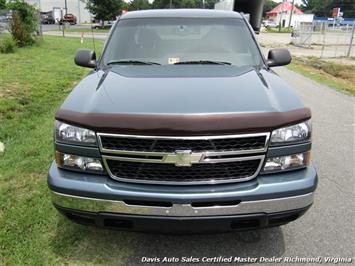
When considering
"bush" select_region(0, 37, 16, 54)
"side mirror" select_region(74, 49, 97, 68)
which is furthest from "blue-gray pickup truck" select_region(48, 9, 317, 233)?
"bush" select_region(0, 37, 16, 54)

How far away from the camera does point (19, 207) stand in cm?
387

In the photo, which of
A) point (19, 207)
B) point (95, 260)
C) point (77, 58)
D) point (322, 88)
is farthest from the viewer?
point (322, 88)

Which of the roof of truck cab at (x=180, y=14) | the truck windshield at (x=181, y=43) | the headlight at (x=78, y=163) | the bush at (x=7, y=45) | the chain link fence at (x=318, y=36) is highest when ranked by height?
the roof of truck cab at (x=180, y=14)

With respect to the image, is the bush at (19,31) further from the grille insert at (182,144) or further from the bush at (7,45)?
the grille insert at (182,144)

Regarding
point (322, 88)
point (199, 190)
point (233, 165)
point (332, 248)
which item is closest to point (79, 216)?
point (199, 190)

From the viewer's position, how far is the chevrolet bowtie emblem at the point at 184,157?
272 centimetres

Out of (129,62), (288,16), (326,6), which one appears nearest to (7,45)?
(129,62)

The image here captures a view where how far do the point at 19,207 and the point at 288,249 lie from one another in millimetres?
2416

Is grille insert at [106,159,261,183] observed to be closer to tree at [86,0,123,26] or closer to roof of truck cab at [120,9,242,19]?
roof of truck cab at [120,9,242,19]

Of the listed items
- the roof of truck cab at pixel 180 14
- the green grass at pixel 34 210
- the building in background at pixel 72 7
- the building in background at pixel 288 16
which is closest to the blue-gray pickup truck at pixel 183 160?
the green grass at pixel 34 210

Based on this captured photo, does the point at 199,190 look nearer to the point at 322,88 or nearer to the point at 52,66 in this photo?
the point at 322,88

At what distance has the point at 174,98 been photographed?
2.96 meters

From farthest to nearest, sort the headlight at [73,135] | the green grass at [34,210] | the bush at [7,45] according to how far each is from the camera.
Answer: the bush at [7,45] < the green grass at [34,210] < the headlight at [73,135]

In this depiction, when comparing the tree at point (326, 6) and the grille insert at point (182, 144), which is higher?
the grille insert at point (182, 144)
